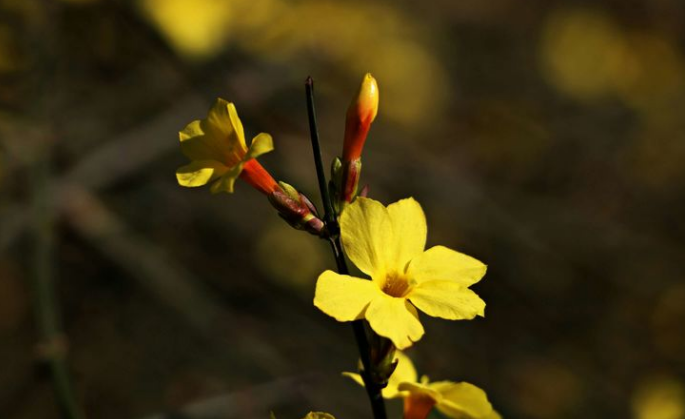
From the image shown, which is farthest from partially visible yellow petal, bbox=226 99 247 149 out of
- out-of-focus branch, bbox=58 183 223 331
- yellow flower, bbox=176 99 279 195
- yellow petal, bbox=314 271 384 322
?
out-of-focus branch, bbox=58 183 223 331

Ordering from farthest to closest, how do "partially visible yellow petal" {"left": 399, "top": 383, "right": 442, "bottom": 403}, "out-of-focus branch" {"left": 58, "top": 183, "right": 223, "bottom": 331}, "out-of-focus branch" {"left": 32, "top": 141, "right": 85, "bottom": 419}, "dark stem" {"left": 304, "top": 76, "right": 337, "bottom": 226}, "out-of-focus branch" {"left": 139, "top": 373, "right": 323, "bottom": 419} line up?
"out-of-focus branch" {"left": 58, "top": 183, "right": 223, "bottom": 331}, "out-of-focus branch" {"left": 139, "top": 373, "right": 323, "bottom": 419}, "out-of-focus branch" {"left": 32, "top": 141, "right": 85, "bottom": 419}, "partially visible yellow petal" {"left": 399, "top": 383, "right": 442, "bottom": 403}, "dark stem" {"left": 304, "top": 76, "right": 337, "bottom": 226}

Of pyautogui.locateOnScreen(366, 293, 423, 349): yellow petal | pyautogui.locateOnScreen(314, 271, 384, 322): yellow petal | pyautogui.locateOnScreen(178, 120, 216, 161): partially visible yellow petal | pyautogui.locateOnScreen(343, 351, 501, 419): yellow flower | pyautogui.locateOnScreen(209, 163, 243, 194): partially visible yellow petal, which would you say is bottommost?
pyautogui.locateOnScreen(343, 351, 501, 419): yellow flower

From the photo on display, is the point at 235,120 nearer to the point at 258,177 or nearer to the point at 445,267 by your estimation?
Result: the point at 258,177

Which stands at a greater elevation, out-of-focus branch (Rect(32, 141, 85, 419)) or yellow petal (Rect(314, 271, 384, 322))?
yellow petal (Rect(314, 271, 384, 322))

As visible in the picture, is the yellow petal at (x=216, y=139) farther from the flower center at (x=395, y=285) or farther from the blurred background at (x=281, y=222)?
the blurred background at (x=281, y=222)

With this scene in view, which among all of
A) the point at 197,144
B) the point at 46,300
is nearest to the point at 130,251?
the point at 46,300

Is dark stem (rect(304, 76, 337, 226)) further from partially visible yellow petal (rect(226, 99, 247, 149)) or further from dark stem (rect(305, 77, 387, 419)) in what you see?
partially visible yellow petal (rect(226, 99, 247, 149))

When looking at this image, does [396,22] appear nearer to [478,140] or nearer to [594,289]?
[478,140]
